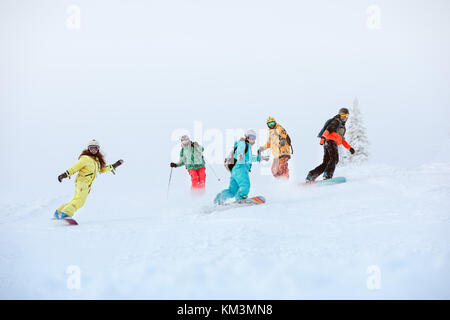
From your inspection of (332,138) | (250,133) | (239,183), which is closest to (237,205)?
(239,183)

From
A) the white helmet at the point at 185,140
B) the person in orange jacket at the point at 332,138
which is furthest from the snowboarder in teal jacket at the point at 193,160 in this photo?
the person in orange jacket at the point at 332,138

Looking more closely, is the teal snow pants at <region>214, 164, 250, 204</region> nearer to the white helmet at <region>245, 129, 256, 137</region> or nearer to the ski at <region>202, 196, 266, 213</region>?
the ski at <region>202, 196, 266, 213</region>

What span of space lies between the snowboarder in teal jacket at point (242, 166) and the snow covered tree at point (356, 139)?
15426 millimetres

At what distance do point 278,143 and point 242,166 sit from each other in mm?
3150

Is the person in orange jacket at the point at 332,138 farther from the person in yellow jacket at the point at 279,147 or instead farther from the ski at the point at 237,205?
the ski at the point at 237,205

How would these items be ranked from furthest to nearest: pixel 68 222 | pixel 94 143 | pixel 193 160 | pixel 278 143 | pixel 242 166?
pixel 278 143
pixel 193 160
pixel 242 166
pixel 94 143
pixel 68 222

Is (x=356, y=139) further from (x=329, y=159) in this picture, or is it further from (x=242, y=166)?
(x=242, y=166)

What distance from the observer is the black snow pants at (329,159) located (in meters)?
9.30

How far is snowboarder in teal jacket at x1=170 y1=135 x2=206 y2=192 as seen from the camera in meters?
9.96

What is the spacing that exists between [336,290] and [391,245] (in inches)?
49.3

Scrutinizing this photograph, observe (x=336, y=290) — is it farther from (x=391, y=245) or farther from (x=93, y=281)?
(x=93, y=281)

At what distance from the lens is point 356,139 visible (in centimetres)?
2153

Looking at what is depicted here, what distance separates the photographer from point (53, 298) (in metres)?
3.46

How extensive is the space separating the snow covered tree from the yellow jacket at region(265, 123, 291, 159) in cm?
1233
